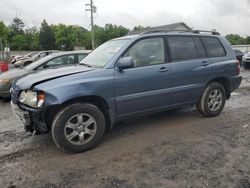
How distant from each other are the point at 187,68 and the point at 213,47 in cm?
104

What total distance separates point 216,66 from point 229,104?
6.37 feet

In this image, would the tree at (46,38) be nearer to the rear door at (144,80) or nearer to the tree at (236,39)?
the tree at (236,39)

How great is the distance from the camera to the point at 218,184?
323 centimetres

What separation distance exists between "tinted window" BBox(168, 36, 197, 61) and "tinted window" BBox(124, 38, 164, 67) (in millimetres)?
249

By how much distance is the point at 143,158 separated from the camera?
398 cm

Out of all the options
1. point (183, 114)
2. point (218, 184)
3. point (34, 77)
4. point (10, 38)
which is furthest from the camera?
point (10, 38)

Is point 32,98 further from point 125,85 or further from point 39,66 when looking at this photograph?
point 39,66

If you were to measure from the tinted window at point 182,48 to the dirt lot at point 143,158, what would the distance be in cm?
137

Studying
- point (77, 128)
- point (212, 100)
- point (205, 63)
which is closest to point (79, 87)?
point (77, 128)

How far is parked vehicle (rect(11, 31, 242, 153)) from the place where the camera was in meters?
4.06

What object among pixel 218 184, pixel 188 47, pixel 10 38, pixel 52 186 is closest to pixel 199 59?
pixel 188 47

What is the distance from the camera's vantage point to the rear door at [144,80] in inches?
179

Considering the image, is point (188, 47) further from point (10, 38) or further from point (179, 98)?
point (10, 38)

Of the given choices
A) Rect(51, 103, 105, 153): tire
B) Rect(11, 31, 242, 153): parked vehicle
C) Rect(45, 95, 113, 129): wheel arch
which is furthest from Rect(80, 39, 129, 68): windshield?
Rect(51, 103, 105, 153): tire
